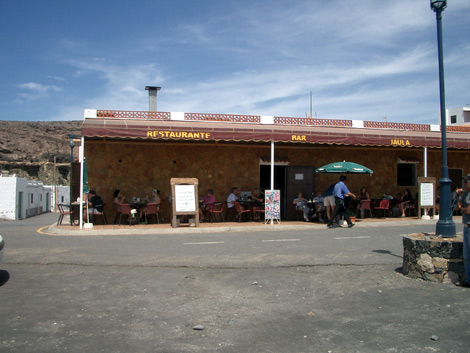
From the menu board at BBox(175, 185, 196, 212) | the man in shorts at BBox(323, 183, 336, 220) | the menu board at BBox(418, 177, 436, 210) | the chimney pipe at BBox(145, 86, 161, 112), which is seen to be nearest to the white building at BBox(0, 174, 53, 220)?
the chimney pipe at BBox(145, 86, 161, 112)

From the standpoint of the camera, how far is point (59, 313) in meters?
5.29

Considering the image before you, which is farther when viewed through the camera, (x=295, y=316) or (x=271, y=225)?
(x=271, y=225)

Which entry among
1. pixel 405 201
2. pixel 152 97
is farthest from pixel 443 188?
pixel 152 97

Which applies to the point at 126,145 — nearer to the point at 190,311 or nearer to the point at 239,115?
the point at 239,115

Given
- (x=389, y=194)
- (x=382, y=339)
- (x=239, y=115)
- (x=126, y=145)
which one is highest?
(x=239, y=115)

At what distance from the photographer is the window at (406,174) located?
65.2 feet

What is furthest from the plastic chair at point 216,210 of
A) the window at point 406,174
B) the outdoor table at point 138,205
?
the window at point 406,174

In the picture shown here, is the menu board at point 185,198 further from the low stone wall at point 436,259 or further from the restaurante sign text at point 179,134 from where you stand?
the low stone wall at point 436,259

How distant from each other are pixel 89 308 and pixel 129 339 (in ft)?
4.26

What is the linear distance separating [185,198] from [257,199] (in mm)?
3149

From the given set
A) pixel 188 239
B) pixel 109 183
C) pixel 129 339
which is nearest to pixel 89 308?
pixel 129 339

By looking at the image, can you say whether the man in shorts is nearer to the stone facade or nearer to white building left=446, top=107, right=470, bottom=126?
the stone facade

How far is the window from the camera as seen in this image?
1988cm

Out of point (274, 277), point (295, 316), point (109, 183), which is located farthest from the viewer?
point (109, 183)
